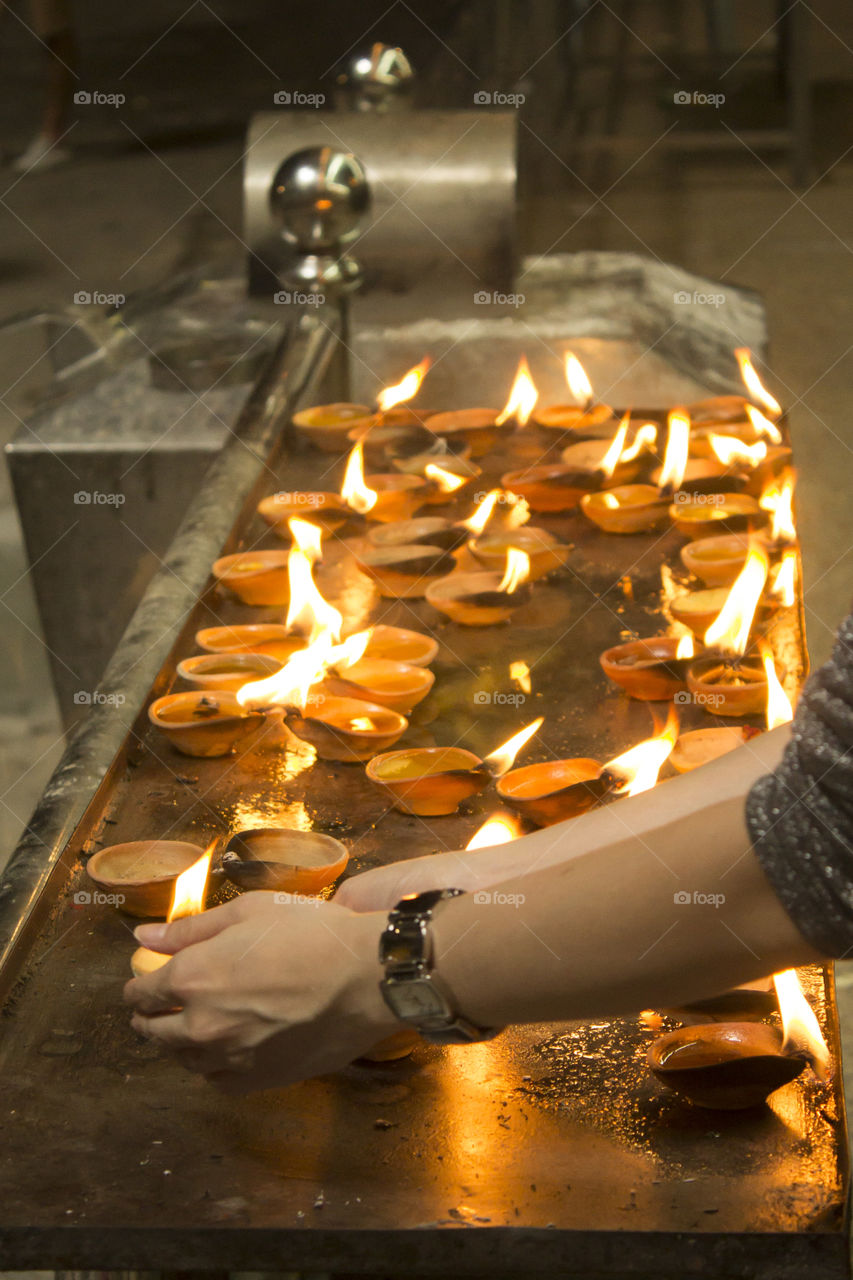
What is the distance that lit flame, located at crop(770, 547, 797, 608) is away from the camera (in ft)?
6.58

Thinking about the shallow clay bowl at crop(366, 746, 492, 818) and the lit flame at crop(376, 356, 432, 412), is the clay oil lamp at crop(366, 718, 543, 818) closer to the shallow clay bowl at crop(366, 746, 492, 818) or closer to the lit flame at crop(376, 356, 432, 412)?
the shallow clay bowl at crop(366, 746, 492, 818)

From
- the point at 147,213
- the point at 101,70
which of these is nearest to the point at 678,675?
the point at 147,213

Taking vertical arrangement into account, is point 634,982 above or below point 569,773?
above

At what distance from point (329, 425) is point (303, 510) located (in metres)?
0.41

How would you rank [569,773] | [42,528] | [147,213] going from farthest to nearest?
[147,213]
[42,528]
[569,773]

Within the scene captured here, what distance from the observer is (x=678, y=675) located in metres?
1.77

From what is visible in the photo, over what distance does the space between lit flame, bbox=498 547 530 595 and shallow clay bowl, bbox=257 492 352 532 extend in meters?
0.36

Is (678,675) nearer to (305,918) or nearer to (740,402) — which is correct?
(305,918)

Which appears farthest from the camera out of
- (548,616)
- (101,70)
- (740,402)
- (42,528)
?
(101,70)

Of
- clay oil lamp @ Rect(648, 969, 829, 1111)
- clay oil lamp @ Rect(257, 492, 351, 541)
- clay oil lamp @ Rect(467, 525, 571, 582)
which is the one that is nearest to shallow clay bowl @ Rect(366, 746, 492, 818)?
clay oil lamp @ Rect(648, 969, 829, 1111)

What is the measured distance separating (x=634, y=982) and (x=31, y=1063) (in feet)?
1.83

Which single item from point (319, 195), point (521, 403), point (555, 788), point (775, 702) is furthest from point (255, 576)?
point (319, 195)

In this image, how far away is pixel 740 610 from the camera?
6.21 feet

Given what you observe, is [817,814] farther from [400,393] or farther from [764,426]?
[400,393]
